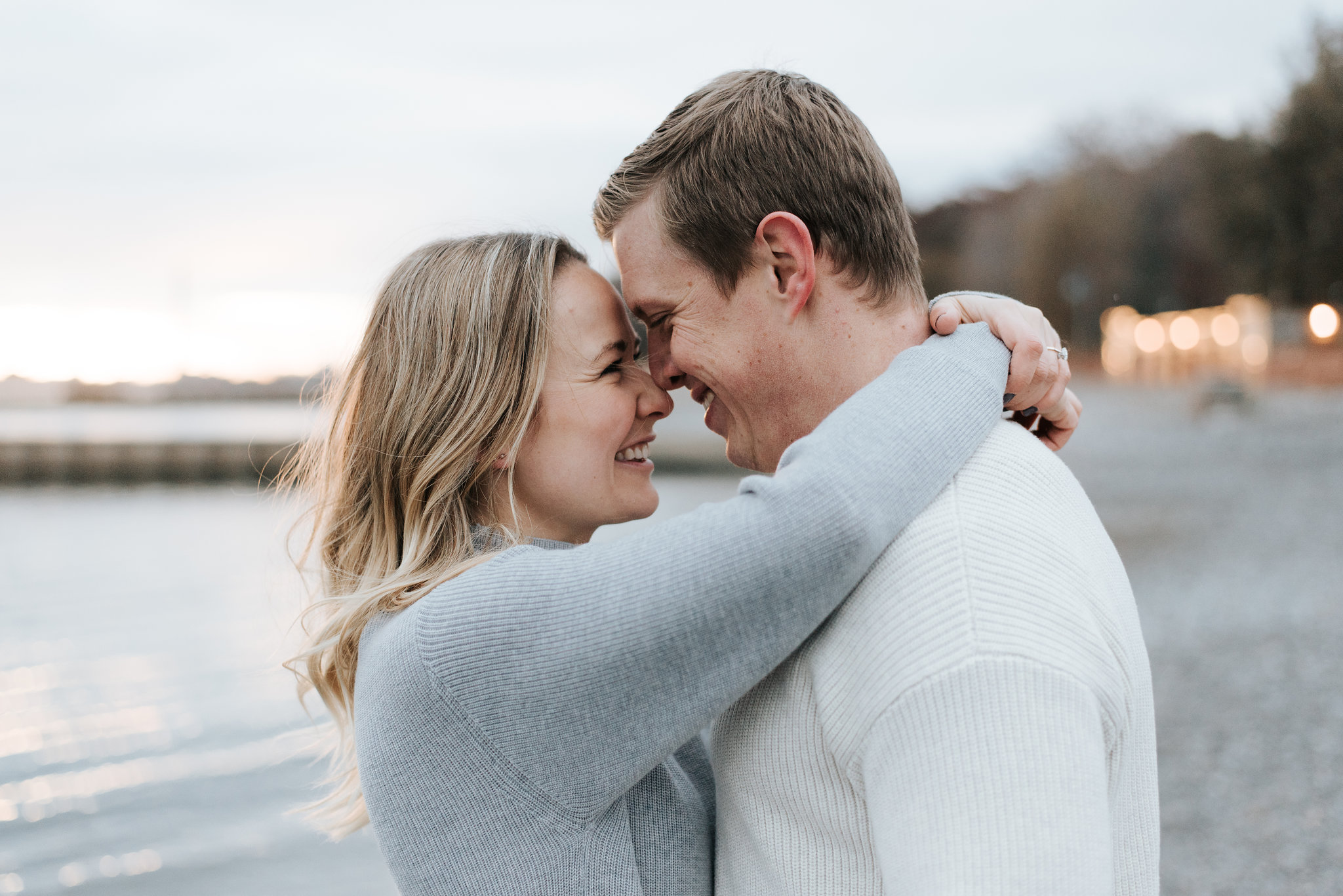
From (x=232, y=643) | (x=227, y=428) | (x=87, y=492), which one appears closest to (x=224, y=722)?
(x=232, y=643)

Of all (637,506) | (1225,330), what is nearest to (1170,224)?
(1225,330)

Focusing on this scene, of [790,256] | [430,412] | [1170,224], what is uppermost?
[790,256]

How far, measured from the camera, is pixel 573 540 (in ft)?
6.74

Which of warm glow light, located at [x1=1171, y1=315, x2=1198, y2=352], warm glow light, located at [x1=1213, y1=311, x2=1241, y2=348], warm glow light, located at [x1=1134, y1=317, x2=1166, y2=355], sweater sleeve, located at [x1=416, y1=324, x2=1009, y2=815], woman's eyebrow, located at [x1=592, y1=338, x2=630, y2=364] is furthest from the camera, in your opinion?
warm glow light, located at [x1=1134, y1=317, x2=1166, y2=355]

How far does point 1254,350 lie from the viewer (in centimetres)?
3894

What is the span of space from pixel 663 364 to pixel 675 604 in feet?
2.83

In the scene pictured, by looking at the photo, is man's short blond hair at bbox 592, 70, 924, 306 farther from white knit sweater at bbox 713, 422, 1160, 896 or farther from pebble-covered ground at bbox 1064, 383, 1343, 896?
pebble-covered ground at bbox 1064, 383, 1343, 896

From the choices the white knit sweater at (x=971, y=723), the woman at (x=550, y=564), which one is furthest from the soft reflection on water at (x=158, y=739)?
the white knit sweater at (x=971, y=723)

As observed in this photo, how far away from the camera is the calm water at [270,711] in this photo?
5.26 m

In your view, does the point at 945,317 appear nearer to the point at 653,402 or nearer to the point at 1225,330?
the point at 653,402

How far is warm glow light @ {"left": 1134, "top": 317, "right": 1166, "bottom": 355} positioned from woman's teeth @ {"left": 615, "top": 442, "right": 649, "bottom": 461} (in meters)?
56.2

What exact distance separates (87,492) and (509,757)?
30.9 metres

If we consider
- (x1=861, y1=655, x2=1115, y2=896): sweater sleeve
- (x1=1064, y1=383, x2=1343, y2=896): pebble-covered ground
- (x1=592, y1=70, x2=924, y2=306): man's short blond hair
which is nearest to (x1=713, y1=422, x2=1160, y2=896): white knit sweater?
(x1=861, y1=655, x2=1115, y2=896): sweater sleeve

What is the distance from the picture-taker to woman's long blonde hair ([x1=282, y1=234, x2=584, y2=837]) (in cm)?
179
